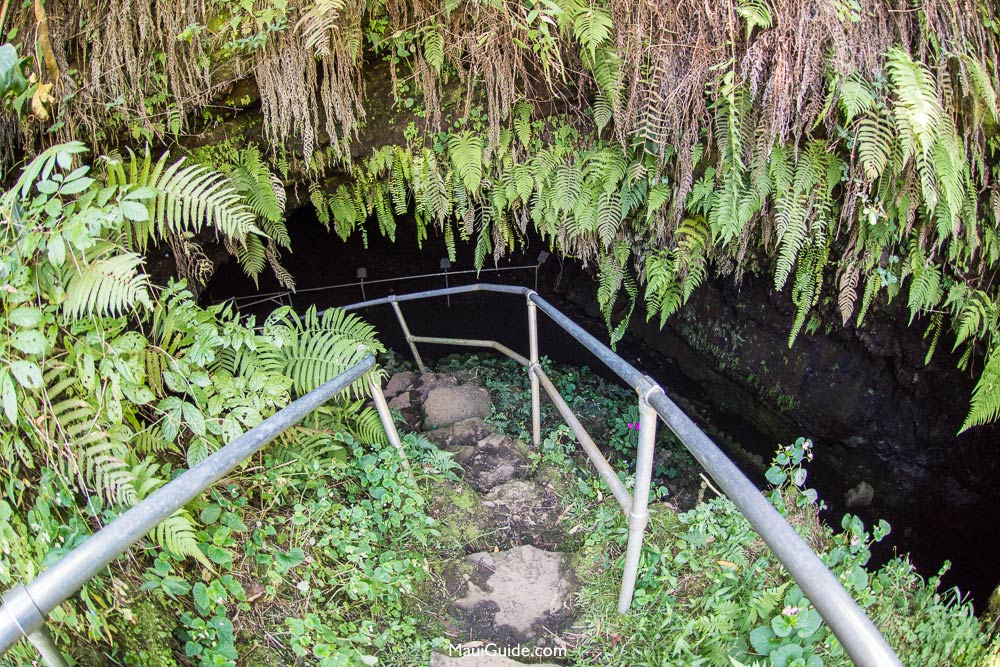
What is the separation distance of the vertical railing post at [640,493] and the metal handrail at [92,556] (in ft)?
3.82

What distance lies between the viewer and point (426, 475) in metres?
2.85

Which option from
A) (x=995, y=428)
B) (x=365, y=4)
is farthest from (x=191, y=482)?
(x=995, y=428)

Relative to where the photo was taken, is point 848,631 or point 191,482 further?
point 191,482

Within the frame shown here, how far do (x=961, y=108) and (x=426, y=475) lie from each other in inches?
135

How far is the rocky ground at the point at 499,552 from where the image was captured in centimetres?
219

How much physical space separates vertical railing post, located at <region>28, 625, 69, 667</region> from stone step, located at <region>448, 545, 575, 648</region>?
1.35 metres

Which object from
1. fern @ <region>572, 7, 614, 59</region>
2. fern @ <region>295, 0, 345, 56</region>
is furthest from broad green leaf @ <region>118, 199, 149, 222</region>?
fern @ <region>572, 7, 614, 59</region>

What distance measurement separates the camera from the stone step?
219cm

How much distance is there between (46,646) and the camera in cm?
109

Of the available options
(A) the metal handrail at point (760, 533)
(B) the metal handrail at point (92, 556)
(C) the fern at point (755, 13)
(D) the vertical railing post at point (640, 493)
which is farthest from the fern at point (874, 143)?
(B) the metal handrail at point (92, 556)

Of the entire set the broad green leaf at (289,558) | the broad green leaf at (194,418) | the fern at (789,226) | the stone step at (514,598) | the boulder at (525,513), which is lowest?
the boulder at (525,513)

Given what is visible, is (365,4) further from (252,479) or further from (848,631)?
(848,631)

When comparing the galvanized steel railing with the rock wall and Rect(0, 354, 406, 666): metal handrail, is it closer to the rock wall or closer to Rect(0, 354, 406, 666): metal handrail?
Rect(0, 354, 406, 666): metal handrail

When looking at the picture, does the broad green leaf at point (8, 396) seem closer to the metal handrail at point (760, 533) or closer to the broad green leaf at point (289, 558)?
the broad green leaf at point (289, 558)
